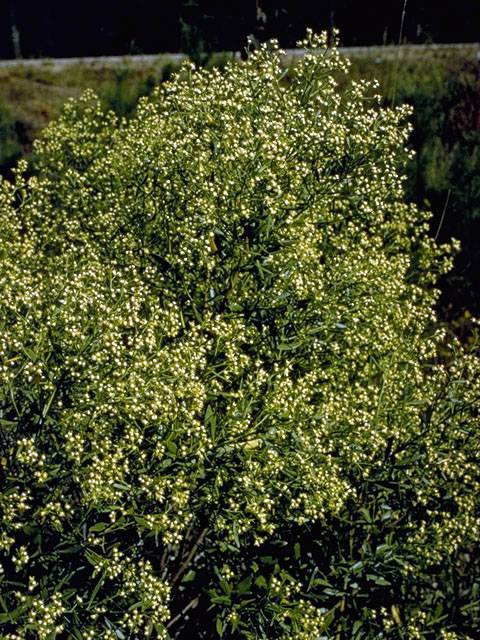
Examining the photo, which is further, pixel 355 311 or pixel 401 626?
pixel 401 626

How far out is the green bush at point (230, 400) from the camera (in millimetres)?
3277

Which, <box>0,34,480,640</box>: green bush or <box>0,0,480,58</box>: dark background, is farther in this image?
<box>0,0,480,58</box>: dark background

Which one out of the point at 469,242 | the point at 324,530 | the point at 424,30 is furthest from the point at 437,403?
the point at 424,30

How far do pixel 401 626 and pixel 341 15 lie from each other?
11385 millimetres

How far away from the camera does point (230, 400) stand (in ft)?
12.3

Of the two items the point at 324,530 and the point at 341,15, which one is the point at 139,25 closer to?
the point at 341,15

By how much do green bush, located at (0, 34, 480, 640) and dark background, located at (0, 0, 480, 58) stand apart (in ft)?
14.0

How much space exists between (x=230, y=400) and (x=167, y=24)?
1266 centimetres

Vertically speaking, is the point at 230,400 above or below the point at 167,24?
below

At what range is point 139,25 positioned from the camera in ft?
49.8

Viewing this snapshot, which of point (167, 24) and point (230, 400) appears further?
point (167, 24)

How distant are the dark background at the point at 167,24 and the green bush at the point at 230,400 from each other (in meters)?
4.27

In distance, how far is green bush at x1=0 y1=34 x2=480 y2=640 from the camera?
3.28 meters

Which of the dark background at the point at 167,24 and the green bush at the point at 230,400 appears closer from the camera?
the green bush at the point at 230,400
